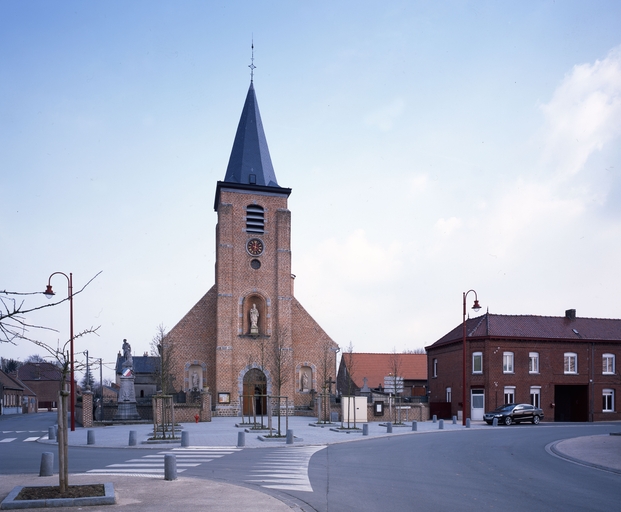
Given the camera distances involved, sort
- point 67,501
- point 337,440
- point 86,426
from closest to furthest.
→ point 67,501
point 337,440
point 86,426

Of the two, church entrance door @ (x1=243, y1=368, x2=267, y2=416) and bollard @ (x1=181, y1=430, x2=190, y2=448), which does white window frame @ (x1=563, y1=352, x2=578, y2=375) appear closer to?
church entrance door @ (x1=243, y1=368, x2=267, y2=416)

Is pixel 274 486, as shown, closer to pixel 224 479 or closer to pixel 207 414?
pixel 224 479

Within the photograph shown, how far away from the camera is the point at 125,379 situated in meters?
32.7

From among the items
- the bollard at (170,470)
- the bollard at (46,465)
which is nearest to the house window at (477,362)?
the bollard at (170,470)

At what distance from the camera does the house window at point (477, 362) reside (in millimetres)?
39000

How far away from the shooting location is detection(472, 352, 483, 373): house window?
128 ft

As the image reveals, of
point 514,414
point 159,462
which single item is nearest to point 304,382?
point 514,414

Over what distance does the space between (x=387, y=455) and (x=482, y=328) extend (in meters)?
24.7

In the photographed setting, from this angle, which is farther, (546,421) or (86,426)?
(546,421)

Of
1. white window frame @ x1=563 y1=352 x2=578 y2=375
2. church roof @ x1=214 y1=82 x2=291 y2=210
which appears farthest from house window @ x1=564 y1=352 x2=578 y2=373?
church roof @ x1=214 y1=82 x2=291 y2=210

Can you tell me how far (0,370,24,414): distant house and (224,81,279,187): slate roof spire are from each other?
136 ft

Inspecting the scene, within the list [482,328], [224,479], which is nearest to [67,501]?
[224,479]

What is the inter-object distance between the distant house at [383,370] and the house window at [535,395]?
17017mm

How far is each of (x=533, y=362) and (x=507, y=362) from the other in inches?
84.6
